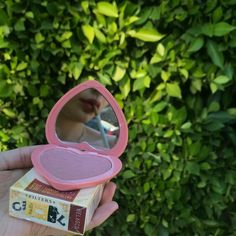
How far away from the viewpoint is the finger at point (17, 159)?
4.37 ft

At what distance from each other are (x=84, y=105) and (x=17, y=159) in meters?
0.28

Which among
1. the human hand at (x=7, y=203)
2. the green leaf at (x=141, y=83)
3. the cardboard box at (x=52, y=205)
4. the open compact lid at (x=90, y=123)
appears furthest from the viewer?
the green leaf at (x=141, y=83)

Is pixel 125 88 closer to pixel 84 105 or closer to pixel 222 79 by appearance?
pixel 222 79

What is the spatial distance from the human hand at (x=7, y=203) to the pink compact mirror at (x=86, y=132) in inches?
4.3

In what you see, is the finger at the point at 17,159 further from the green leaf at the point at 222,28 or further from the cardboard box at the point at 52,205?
the green leaf at the point at 222,28

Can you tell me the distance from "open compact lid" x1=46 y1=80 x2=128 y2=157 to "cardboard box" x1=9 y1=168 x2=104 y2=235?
19cm

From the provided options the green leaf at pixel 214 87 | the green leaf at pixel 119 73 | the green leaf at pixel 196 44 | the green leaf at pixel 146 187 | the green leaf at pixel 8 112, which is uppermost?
the green leaf at pixel 196 44

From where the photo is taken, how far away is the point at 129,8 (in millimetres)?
1657

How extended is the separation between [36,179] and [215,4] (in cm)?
95

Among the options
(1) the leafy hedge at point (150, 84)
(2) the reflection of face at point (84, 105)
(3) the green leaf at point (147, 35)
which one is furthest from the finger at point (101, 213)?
(3) the green leaf at point (147, 35)

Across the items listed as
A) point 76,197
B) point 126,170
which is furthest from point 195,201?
point 76,197

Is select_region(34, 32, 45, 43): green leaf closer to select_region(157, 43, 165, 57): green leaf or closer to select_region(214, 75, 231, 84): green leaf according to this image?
select_region(157, 43, 165, 57): green leaf

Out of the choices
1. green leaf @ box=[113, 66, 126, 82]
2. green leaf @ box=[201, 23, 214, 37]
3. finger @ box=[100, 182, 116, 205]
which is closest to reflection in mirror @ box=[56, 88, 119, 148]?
finger @ box=[100, 182, 116, 205]

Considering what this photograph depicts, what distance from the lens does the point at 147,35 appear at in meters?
1.67
